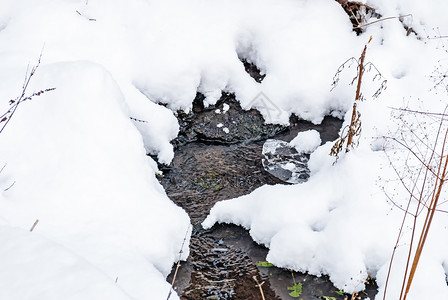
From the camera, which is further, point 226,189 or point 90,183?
point 226,189

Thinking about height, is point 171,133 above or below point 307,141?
below

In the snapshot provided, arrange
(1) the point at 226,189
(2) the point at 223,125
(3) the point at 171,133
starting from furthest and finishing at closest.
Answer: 1. (2) the point at 223,125
2. (3) the point at 171,133
3. (1) the point at 226,189

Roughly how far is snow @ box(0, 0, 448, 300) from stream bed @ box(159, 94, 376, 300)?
0.46 ft

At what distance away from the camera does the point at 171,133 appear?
4.95 meters

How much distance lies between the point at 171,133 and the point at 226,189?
108 cm

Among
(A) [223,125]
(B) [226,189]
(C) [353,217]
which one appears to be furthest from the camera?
(A) [223,125]

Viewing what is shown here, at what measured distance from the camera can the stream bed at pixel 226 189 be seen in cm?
338

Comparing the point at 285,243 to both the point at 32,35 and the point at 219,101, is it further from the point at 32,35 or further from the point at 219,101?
the point at 32,35

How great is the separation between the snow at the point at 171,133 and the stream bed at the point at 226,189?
0.14 metres

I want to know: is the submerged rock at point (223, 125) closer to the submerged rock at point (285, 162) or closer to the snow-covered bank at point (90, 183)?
the submerged rock at point (285, 162)

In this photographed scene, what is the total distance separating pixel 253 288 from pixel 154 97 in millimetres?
2821

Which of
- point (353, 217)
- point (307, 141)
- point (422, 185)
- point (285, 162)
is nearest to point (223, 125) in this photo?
point (285, 162)

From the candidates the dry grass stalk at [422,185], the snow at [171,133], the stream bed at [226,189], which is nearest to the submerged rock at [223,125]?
the stream bed at [226,189]

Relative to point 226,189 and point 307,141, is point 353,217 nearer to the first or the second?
point 226,189
